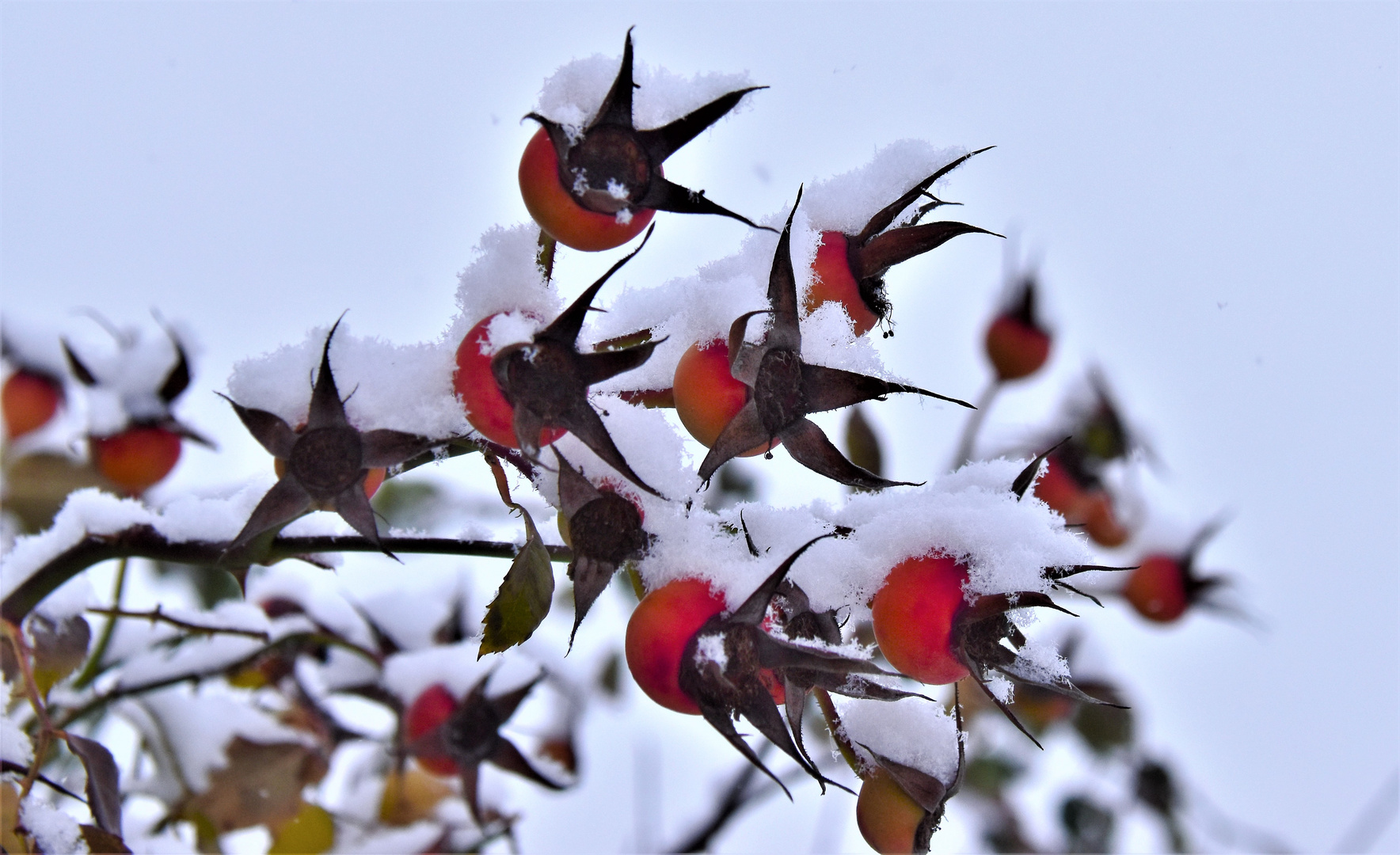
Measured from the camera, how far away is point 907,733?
104 centimetres

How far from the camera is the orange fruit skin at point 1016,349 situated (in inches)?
110

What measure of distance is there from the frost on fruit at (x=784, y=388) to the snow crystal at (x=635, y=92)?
0.50 ft

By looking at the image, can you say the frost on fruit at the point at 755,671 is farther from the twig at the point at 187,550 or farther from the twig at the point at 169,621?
the twig at the point at 169,621

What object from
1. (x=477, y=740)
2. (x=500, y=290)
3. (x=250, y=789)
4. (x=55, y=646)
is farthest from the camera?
(x=250, y=789)

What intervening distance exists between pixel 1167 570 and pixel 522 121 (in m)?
2.57

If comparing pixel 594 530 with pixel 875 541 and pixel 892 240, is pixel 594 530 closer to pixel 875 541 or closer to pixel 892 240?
pixel 875 541

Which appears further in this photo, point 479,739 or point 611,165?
point 479,739

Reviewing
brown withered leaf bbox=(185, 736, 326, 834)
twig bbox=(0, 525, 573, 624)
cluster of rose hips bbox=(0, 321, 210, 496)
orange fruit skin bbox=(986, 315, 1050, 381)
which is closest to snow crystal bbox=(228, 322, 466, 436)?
twig bbox=(0, 525, 573, 624)

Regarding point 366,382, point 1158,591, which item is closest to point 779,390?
point 366,382

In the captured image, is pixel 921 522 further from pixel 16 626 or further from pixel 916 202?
pixel 16 626

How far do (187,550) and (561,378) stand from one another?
0.49 m

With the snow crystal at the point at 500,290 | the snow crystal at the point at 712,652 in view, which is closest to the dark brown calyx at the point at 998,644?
the snow crystal at the point at 712,652

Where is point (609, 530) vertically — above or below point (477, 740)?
below

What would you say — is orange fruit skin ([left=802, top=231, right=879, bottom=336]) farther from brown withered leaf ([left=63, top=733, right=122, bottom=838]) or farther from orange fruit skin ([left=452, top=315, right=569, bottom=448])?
brown withered leaf ([left=63, top=733, right=122, bottom=838])
